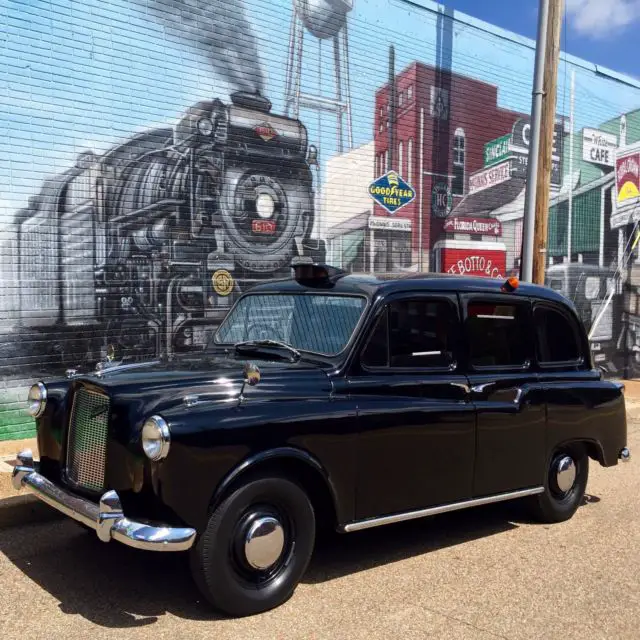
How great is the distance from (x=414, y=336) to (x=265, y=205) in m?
5.58

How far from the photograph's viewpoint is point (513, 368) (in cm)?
525

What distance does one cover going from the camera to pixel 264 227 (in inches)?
391

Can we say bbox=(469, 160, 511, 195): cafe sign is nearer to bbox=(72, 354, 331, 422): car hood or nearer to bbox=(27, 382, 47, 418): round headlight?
bbox=(72, 354, 331, 422): car hood

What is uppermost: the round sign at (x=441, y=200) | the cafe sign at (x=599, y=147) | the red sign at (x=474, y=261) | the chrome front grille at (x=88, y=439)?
the cafe sign at (x=599, y=147)

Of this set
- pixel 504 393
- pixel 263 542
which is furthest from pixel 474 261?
pixel 263 542

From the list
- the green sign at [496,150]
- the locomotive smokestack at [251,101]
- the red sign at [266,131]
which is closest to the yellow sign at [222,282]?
the red sign at [266,131]

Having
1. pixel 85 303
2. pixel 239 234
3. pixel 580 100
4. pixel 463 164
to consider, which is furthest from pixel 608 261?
pixel 85 303

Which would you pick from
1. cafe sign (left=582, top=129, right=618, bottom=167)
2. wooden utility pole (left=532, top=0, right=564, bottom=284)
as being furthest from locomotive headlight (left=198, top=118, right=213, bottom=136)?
cafe sign (left=582, top=129, right=618, bottom=167)

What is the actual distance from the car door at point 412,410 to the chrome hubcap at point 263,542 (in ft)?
1.89

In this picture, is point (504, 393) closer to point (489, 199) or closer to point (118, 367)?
point (118, 367)

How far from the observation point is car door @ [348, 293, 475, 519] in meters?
4.30

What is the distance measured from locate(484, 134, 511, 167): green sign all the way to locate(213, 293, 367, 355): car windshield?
8746mm

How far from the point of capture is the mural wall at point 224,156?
796cm

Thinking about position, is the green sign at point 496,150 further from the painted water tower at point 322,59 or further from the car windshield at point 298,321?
the car windshield at point 298,321
